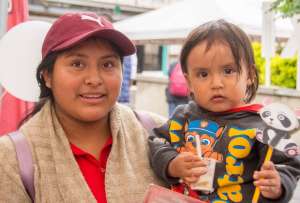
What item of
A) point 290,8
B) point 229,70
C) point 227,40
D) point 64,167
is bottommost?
point 64,167

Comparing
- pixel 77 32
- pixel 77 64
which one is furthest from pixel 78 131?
pixel 77 32

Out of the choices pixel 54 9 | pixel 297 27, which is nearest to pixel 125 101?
pixel 297 27

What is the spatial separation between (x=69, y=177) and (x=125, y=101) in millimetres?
6015

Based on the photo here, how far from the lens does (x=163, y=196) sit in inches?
63.1

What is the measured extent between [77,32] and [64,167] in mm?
495

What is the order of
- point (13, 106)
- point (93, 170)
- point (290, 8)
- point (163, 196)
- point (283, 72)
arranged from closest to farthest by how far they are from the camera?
point (163, 196) → point (93, 170) → point (13, 106) → point (290, 8) → point (283, 72)

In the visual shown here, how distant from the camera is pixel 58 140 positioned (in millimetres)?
1791

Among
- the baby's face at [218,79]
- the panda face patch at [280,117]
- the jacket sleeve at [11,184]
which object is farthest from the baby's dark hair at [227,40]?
the jacket sleeve at [11,184]

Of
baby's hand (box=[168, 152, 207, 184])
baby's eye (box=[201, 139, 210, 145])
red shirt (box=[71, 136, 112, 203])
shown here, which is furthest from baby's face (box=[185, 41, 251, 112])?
red shirt (box=[71, 136, 112, 203])

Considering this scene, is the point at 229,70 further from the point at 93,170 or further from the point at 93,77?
the point at 93,170

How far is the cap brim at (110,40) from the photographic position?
1.71 m

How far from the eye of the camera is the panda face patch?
4.81ft

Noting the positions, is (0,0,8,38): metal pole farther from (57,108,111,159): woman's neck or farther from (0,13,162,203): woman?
(57,108,111,159): woman's neck

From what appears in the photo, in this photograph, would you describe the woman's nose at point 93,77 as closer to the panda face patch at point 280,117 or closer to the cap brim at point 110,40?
the cap brim at point 110,40
